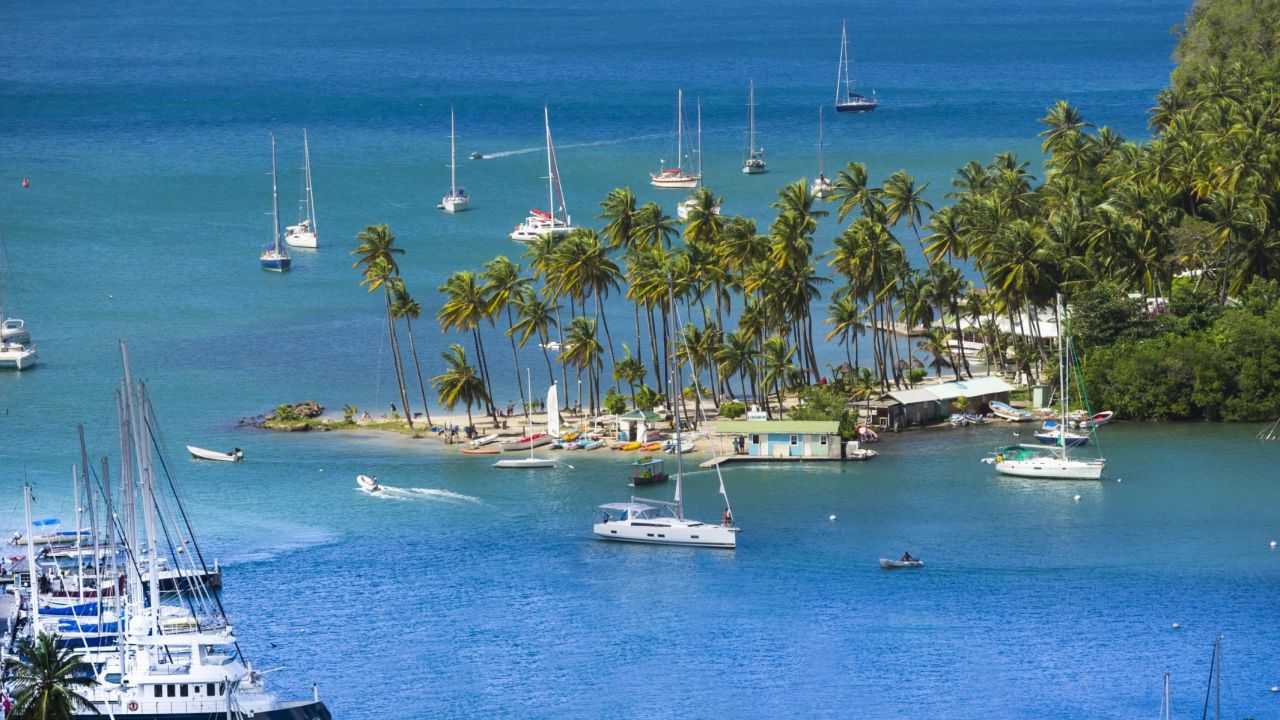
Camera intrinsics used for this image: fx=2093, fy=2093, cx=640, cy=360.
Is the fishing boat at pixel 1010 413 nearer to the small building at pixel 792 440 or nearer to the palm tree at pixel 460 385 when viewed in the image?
the small building at pixel 792 440

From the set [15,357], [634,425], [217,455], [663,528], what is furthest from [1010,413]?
[15,357]

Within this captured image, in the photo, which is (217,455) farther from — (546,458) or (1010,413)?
(1010,413)

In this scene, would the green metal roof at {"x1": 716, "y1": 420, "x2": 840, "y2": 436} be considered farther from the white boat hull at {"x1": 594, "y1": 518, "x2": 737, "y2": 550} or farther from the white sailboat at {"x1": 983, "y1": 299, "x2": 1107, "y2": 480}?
the white boat hull at {"x1": 594, "y1": 518, "x2": 737, "y2": 550}

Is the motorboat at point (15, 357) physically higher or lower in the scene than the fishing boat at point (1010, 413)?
higher

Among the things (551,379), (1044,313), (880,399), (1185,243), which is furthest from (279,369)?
(1185,243)

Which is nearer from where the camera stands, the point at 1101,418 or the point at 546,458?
the point at 546,458

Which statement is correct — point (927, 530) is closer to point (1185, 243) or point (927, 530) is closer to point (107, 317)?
point (1185, 243)

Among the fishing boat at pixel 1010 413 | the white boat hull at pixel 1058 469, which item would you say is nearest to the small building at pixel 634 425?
the fishing boat at pixel 1010 413
